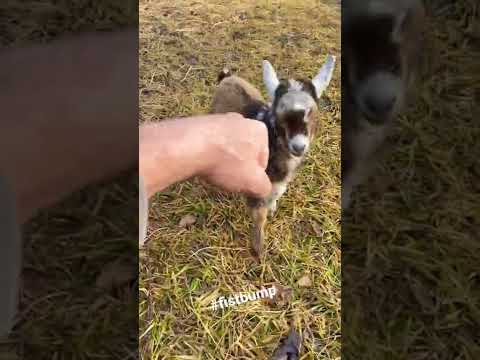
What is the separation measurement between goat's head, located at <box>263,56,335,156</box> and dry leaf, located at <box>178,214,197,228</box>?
0.16 meters

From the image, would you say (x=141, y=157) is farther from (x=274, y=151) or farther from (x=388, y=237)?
(x=388, y=237)

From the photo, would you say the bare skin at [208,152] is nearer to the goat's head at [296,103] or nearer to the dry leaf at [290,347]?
the goat's head at [296,103]

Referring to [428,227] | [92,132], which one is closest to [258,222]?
[92,132]

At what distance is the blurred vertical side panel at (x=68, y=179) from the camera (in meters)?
0.75

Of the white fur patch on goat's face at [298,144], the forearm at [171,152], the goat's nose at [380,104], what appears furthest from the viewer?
the goat's nose at [380,104]

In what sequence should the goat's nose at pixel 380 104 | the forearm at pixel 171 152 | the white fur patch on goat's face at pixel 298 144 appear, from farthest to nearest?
1. the goat's nose at pixel 380 104
2. the white fur patch on goat's face at pixel 298 144
3. the forearm at pixel 171 152

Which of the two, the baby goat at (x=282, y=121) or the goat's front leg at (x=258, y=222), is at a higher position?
the baby goat at (x=282, y=121)

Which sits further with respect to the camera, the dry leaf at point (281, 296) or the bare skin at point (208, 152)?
the dry leaf at point (281, 296)

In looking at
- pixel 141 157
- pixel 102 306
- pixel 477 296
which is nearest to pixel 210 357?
pixel 102 306

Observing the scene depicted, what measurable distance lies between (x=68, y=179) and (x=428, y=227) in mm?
620

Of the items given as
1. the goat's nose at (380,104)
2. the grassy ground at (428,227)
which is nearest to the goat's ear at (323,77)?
the goat's nose at (380,104)

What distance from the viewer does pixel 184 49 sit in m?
0.76

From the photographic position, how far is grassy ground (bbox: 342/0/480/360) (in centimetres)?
102

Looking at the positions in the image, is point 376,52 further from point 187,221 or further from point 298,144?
point 187,221
